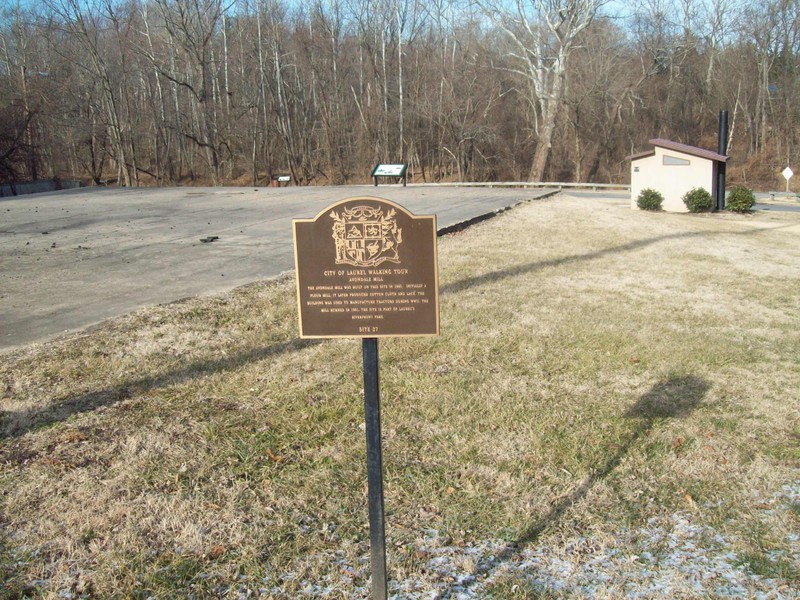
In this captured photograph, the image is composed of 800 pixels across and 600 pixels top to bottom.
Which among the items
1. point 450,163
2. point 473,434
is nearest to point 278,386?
point 473,434

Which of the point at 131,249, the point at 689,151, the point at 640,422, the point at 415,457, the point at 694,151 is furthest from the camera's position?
the point at 689,151

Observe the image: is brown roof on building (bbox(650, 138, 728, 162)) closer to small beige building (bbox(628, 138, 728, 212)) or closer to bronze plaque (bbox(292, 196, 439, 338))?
small beige building (bbox(628, 138, 728, 212))

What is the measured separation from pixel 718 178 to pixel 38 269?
1949 centimetres

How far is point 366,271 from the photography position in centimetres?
294

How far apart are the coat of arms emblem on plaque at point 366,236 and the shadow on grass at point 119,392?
112 inches

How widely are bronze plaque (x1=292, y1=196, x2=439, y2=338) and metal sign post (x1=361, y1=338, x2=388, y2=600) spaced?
0.55 ft

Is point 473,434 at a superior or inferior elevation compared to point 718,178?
inferior

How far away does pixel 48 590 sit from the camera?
3.03 m

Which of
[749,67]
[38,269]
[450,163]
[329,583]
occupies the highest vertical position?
[749,67]

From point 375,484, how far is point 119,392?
299 cm

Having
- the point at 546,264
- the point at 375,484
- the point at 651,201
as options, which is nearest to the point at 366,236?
the point at 375,484

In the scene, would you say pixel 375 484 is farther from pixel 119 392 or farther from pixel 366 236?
pixel 119 392

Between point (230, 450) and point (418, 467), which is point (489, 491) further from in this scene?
point (230, 450)

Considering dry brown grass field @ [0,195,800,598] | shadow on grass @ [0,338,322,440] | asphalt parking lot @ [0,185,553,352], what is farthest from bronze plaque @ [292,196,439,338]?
asphalt parking lot @ [0,185,553,352]
